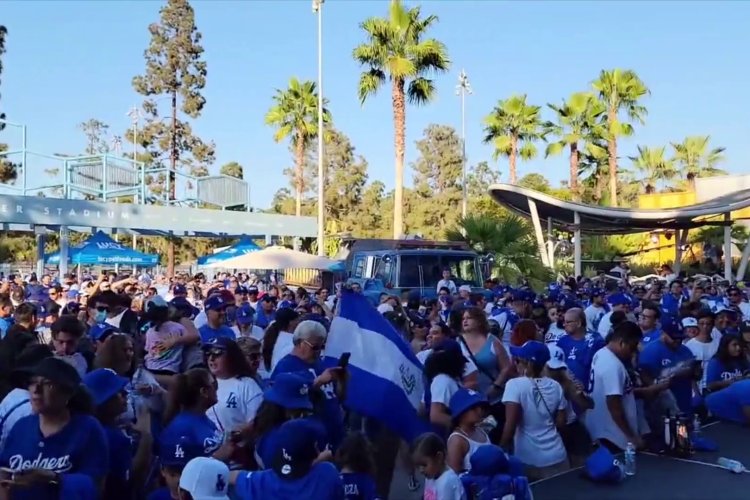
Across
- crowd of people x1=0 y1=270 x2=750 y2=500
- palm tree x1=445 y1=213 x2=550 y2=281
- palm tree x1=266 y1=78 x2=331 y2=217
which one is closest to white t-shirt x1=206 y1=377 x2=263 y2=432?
crowd of people x1=0 y1=270 x2=750 y2=500

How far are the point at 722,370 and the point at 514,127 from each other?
3824cm

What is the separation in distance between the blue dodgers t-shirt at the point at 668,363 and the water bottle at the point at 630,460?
0.99m

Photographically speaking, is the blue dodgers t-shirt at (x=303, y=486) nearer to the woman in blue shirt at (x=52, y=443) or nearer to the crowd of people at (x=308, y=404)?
the crowd of people at (x=308, y=404)

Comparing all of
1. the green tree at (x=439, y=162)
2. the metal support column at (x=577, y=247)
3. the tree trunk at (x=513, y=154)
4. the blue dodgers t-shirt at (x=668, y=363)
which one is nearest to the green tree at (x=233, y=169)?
the green tree at (x=439, y=162)

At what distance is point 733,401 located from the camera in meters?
6.52

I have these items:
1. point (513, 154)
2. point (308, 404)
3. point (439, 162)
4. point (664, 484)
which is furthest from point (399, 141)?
point (439, 162)

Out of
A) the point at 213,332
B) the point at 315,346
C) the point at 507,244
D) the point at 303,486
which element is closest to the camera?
the point at 303,486

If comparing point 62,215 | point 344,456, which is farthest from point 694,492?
point 62,215

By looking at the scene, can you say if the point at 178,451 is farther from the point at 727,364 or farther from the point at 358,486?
the point at 727,364

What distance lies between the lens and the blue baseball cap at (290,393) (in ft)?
Answer: 13.4

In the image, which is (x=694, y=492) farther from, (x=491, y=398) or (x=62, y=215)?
(x=62, y=215)

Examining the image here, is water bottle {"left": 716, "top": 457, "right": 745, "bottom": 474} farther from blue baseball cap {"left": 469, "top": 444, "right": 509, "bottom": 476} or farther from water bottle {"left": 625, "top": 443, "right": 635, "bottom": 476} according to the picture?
blue baseball cap {"left": 469, "top": 444, "right": 509, "bottom": 476}

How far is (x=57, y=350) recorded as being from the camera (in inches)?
219

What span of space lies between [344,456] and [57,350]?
2.79m
